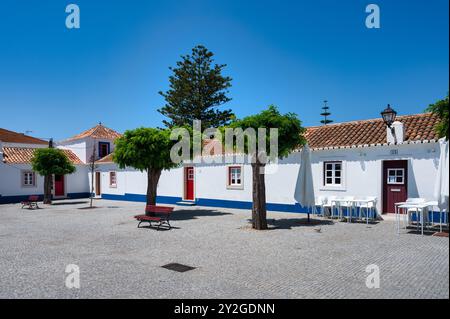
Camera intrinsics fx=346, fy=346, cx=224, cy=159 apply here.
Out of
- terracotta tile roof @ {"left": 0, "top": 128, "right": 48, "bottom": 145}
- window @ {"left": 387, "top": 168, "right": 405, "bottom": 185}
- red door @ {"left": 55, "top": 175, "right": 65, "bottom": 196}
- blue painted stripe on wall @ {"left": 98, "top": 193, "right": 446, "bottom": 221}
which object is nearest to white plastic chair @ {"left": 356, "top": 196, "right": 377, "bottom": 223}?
blue painted stripe on wall @ {"left": 98, "top": 193, "right": 446, "bottom": 221}

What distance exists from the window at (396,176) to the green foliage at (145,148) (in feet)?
30.2

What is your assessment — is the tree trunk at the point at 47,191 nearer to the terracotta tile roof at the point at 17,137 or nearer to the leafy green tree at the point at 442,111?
the terracotta tile roof at the point at 17,137

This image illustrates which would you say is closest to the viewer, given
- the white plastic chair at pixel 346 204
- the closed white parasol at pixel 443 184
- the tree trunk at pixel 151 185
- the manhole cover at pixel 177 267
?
the closed white parasol at pixel 443 184

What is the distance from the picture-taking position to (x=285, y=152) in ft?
39.4

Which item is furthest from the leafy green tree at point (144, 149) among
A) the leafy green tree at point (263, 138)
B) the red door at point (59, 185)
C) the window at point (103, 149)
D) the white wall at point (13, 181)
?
the window at point (103, 149)

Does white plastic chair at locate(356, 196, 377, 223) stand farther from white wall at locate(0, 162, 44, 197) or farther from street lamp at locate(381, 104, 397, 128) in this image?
white wall at locate(0, 162, 44, 197)

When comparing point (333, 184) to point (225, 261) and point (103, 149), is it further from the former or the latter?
point (103, 149)

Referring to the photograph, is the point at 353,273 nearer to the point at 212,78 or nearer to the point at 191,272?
the point at 191,272

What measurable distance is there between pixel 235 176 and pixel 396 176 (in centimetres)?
833

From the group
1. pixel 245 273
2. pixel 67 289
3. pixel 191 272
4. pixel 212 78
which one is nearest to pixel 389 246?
pixel 245 273

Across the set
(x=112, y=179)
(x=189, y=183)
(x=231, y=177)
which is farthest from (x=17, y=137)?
(x=231, y=177)

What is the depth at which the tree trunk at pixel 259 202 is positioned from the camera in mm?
11852

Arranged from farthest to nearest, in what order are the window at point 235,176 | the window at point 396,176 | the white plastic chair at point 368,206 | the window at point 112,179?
the window at point 112,179 → the window at point 235,176 → the window at point 396,176 → the white plastic chair at point 368,206

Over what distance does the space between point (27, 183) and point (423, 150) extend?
26.6 metres
